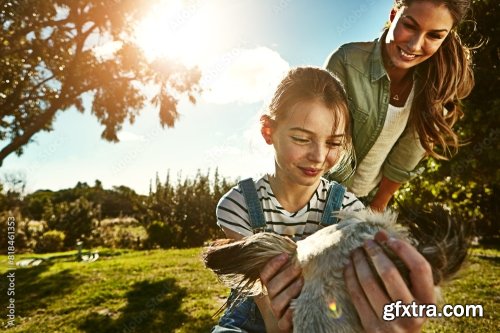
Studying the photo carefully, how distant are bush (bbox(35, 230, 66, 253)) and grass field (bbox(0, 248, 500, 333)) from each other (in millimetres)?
6807

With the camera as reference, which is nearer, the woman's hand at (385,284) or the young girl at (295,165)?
the woman's hand at (385,284)

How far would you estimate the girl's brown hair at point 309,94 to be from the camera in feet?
8.47

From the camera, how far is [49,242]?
67.4ft

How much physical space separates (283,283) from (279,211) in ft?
3.92

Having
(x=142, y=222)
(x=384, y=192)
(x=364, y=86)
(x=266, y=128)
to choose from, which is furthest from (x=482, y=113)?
(x=142, y=222)

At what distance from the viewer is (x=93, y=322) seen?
8.08 metres

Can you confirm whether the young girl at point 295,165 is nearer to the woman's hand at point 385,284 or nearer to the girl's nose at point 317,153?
the girl's nose at point 317,153

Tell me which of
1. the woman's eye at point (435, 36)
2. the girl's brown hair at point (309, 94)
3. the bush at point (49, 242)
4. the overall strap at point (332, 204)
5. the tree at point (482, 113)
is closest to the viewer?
the girl's brown hair at point (309, 94)

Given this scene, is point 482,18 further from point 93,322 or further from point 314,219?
point 93,322

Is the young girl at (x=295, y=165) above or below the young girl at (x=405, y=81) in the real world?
below

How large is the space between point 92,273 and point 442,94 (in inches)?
475

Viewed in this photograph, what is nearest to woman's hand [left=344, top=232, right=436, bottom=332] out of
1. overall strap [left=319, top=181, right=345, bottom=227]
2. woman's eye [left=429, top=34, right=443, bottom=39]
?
overall strap [left=319, top=181, right=345, bottom=227]

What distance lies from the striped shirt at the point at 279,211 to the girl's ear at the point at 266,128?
30 centimetres

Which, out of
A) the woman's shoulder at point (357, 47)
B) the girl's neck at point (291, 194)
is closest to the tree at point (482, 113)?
the woman's shoulder at point (357, 47)
